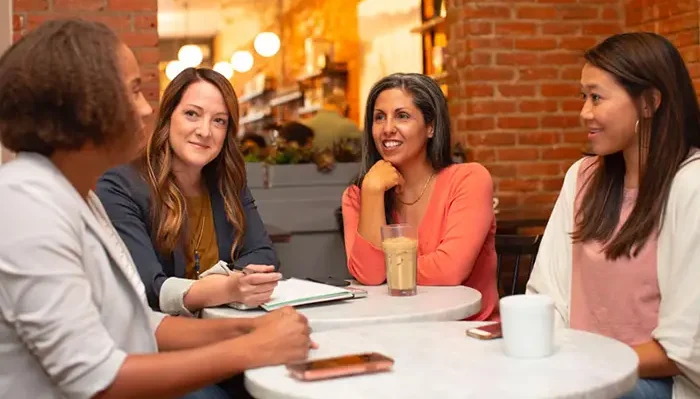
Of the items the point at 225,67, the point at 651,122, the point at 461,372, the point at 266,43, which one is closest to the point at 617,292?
the point at 651,122

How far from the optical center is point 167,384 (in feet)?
4.49

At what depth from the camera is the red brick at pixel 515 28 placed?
4684mm

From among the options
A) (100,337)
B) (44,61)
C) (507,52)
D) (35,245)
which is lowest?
(100,337)

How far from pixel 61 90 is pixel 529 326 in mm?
828

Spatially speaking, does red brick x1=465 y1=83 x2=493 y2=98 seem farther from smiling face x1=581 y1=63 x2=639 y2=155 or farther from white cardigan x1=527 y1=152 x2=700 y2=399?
white cardigan x1=527 y1=152 x2=700 y2=399

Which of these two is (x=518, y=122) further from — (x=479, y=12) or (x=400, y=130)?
(x=400, y=130)

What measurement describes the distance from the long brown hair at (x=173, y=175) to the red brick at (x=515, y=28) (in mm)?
2417

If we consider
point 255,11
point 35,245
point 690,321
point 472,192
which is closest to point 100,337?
point 35,245

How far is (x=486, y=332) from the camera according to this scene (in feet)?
5.45

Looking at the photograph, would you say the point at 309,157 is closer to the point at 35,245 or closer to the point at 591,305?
the point at 591,305

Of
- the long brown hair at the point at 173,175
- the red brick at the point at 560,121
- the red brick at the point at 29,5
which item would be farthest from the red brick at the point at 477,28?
the long brown hair at the point at 173,175

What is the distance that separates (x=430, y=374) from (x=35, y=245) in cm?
62

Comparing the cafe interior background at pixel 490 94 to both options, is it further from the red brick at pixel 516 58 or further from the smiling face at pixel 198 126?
the smiling face at pixel 198 126

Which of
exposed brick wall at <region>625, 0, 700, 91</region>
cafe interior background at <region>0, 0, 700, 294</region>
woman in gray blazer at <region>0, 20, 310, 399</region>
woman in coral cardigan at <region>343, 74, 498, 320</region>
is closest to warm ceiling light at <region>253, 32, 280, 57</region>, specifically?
cafe interior background at <region>0, 0, 700, 294</region>
